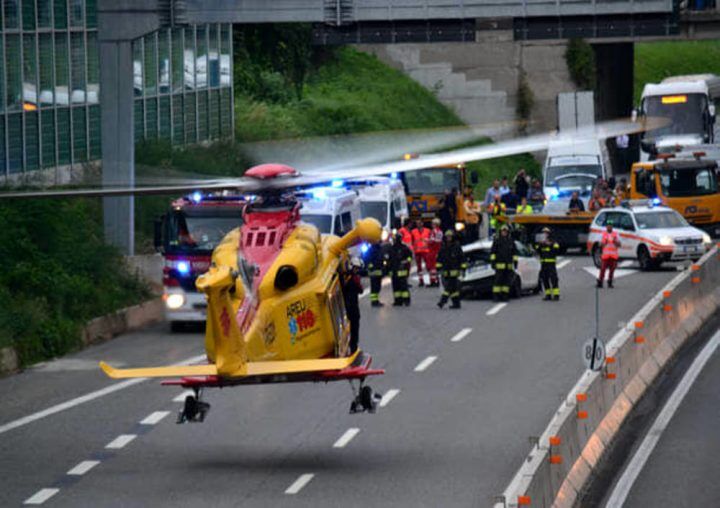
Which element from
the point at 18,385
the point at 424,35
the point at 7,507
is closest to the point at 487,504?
the point at 7,507

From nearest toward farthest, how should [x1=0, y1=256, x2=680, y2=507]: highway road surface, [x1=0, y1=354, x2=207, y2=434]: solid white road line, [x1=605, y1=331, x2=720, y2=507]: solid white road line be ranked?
[x1=0, y1=256, x2=680, y2=507]: highway road surface, [x1=605, y1=331, x2=720, y2=507]: solid white road line, [x1=0, y1=354, x2=207, y2=434]: solid white road line

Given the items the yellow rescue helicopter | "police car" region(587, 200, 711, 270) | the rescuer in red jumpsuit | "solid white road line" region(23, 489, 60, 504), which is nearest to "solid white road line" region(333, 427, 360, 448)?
the yellow rescue helicopter

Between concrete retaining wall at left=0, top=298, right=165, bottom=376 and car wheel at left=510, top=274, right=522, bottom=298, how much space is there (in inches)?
292

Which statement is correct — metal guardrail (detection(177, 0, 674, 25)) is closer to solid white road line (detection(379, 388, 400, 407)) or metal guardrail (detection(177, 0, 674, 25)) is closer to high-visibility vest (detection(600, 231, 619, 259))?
high-visibility vest (detection(600, 231, 619, 259))

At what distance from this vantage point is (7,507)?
1978 cm

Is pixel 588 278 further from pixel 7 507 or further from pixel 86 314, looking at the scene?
pixel 7 507

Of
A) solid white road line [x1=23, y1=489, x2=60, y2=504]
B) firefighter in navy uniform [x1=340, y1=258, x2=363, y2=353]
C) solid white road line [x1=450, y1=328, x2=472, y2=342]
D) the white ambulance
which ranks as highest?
firefighter in navy uniform [x1=340, y1=258, x2=363, y2=353]

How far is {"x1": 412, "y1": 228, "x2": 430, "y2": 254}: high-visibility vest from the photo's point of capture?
4281 centimetres

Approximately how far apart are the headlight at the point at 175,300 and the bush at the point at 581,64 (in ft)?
146

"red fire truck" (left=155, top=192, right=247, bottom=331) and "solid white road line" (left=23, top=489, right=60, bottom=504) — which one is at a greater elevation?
"red fire truck" (left=155, top=192, right=247, bottom=331)

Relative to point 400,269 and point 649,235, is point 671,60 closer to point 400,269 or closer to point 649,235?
point 649,235

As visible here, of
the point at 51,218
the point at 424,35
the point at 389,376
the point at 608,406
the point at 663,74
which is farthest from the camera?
the point at 663,74

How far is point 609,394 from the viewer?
79.8 feet

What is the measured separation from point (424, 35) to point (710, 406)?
20.1 m
